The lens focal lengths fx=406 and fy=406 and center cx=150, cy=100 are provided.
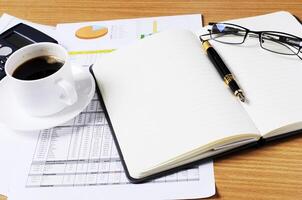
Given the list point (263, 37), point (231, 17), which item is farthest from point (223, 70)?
point (231, 17)

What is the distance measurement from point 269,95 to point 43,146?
369mm

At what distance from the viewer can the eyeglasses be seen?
2.41ft

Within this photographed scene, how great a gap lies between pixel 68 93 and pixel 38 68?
77 millimetres

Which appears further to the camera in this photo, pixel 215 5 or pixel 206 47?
pixel 215 5

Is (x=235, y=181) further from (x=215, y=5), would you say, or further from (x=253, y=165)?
(x=215, y=5)

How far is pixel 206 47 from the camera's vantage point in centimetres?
74

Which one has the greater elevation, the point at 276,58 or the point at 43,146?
the point at 276,58

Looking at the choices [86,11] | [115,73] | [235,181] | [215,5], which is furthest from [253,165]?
[86,11]

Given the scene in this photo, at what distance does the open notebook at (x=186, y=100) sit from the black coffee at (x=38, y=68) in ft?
0.30

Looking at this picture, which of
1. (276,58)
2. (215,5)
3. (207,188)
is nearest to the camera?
(207,188)

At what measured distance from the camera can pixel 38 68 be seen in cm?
67

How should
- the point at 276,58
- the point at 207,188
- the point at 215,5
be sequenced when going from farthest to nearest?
the point at 215,5
the point at 276,58
the point at 207,188

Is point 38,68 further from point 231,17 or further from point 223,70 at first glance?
point 231,17

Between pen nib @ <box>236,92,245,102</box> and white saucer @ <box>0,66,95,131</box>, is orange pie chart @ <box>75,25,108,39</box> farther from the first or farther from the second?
pen nib @ <box>236,92,245,102</box>
